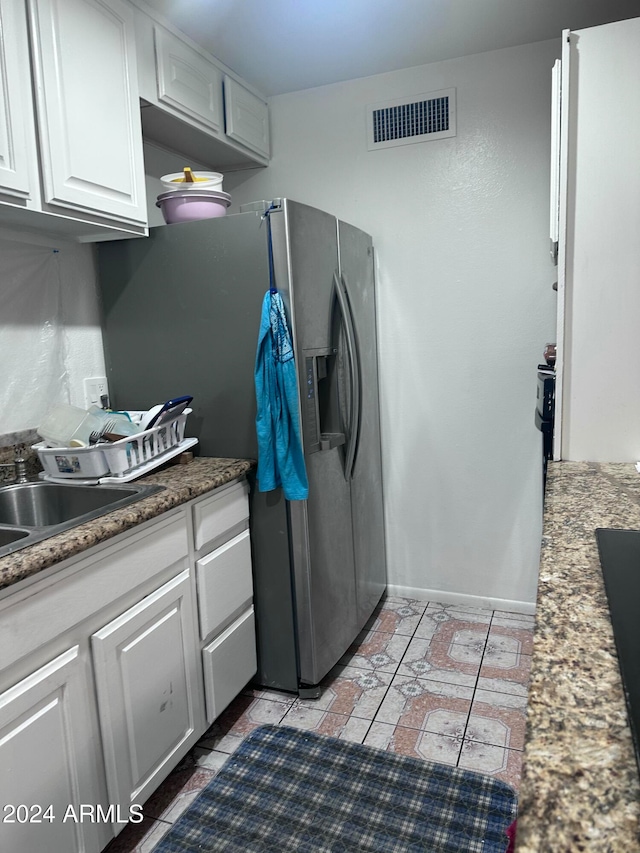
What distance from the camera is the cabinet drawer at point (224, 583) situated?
1831 mm

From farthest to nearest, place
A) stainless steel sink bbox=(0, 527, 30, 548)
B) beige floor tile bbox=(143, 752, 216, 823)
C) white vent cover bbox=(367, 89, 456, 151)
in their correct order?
white vent cover bbox=(367, 89, 456, 151) < beige floor tile bbox=(143, 752, 216, 823) < stainless steel sink bbox=(0, 527, 30, 548)

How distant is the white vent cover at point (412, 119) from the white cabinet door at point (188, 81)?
2.25 ft

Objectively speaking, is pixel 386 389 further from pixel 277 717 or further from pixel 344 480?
pixel 277 717

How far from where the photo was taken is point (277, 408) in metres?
1.98

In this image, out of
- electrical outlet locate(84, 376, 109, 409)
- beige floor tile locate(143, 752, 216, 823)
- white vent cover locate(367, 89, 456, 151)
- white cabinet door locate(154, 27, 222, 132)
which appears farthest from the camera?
white vent cover locate(367, 89, 456, 151)

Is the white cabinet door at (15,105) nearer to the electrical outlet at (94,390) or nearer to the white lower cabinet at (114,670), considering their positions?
the electrical outlet at (94,390)

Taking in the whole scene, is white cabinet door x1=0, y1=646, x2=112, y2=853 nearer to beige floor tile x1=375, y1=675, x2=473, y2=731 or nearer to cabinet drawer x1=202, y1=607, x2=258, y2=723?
cabinet drawer x1=202, y1=607, x2=258, y2=723

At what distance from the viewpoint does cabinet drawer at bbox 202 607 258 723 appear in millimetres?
1874

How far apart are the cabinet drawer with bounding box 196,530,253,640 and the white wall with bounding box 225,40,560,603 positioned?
3.40 ft

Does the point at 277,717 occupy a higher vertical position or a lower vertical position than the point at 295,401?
lower

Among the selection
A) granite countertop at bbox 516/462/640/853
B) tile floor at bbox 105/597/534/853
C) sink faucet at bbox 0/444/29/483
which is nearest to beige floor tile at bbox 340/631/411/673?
tile floor at bbox 105/597/534/853

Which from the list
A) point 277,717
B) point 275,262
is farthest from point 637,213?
point 277,717

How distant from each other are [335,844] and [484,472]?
1.61 metres

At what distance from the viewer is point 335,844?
1561 millimetres
